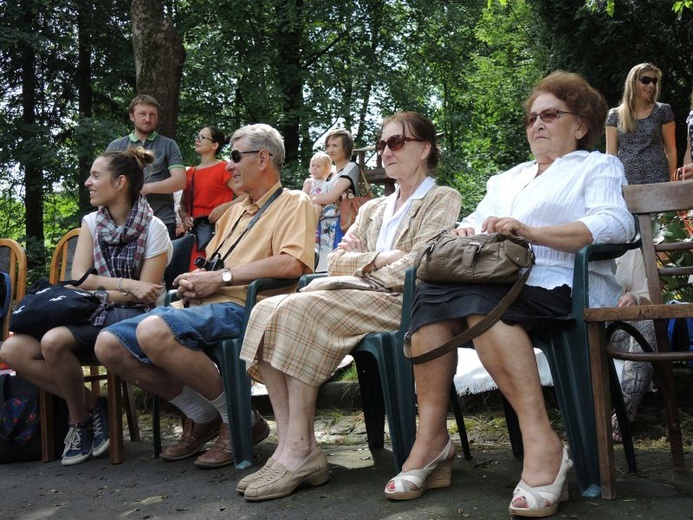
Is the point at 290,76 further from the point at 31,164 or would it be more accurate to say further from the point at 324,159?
the point at 324,159

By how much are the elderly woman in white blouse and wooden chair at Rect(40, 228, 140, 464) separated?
73.0 inches

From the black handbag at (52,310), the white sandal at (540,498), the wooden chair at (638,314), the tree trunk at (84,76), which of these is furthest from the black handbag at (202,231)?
the tree trunk at (84,76)

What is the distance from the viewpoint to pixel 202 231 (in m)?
6.74

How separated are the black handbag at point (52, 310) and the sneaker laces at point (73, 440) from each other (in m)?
0.52

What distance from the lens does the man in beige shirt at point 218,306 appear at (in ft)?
13.0

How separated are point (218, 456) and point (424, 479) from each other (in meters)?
1.26

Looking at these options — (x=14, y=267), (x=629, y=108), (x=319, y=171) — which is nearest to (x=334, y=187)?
(x=319, y=171)

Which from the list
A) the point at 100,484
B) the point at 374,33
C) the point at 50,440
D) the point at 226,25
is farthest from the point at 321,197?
the point at 374,33

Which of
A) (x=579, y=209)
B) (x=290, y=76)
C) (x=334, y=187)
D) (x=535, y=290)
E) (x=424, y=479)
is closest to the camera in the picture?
(x=535, y=290)

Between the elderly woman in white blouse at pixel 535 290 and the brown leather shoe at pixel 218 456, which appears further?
the brown leather shoe at pixel 218 456

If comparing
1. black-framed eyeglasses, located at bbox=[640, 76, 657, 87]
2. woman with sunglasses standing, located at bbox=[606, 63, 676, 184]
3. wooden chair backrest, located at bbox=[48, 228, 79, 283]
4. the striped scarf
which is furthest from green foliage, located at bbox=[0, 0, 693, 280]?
the striped scarf

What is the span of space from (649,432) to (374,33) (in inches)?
538

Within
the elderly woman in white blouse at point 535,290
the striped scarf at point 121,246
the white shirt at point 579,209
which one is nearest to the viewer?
the elderly woman in white blouse at point 535,290

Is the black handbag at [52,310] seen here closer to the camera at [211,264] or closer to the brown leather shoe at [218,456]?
the camera at [211,264]
